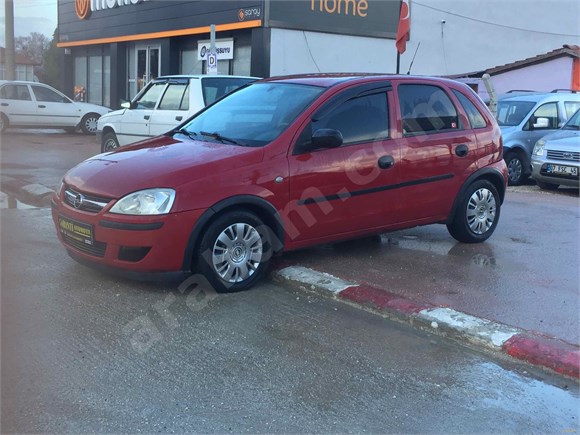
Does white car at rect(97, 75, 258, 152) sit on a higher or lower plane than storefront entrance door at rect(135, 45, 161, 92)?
lower

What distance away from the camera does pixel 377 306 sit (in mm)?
5164

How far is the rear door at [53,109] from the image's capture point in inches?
791

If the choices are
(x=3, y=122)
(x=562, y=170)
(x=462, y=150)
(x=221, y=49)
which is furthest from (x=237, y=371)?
(x=3, y=122)

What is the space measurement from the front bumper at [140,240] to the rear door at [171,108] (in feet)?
→ 19.2

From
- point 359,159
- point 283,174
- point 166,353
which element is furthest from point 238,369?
point 359,159

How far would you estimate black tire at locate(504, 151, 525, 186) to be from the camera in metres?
12.7

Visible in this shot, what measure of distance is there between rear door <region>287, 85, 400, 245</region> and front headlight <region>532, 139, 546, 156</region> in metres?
6.39

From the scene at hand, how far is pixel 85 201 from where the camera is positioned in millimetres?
5273

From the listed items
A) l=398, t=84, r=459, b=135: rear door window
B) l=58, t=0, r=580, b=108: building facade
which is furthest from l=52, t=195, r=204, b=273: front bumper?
l=58, t=0, r=580, b=108: building facade

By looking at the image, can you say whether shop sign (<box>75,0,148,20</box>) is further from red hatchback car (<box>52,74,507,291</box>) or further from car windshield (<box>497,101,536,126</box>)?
red hatchback car (<box>52,74,507,291</box>)

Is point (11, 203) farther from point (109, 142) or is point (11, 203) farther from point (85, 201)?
point (85, 201)

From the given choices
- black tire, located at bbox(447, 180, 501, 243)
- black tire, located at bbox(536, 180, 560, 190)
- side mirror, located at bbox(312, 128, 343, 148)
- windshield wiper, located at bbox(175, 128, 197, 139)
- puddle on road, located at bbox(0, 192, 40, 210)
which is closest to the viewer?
side mirror, located at bbox(312, 128, 343, 148)

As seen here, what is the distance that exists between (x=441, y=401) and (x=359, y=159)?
9.06ft

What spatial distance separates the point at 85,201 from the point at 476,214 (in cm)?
411
